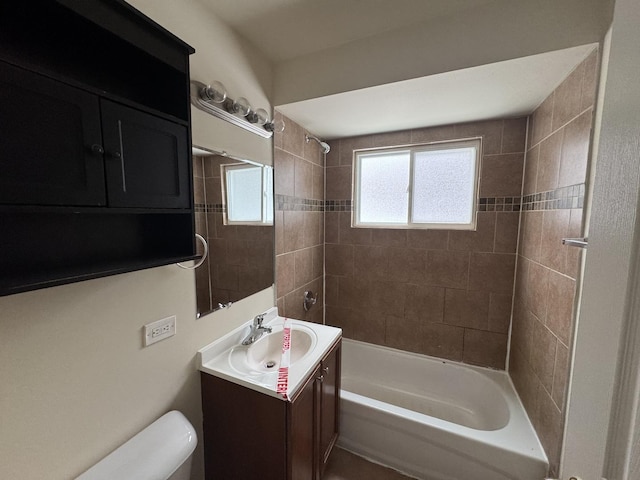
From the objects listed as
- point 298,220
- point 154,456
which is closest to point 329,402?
point 154,456

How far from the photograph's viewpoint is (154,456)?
0.91m

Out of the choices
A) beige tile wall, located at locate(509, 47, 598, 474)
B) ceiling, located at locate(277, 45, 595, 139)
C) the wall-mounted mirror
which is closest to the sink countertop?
the wall-mounted mirror

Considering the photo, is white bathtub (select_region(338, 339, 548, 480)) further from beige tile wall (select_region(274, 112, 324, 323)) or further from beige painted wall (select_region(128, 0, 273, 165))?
beige painted wall (select_region(128, 0, 273, 165))

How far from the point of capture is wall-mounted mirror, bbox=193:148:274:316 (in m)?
1.29

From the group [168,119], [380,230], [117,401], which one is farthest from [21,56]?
[380,230]

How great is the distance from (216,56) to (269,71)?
45 centimetres

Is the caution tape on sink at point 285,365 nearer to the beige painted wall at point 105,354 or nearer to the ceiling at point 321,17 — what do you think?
the beige painted wall at point 105,354

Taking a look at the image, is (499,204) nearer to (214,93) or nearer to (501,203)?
(501,203)

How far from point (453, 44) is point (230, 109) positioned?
118 centimetres

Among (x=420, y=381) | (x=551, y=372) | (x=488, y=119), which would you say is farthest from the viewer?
(x=420, y=381)

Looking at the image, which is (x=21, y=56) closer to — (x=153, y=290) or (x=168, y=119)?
(x=168, y=119)

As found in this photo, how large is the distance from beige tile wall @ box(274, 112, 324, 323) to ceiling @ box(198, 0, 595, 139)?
28 centimetres

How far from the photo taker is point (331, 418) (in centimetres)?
156

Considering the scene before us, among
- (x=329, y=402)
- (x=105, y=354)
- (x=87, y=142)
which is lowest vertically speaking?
(x=329, y=402)
